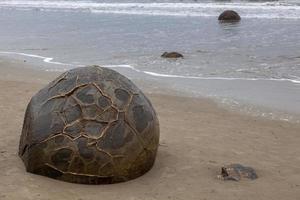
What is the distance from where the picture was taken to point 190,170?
5.26 meters

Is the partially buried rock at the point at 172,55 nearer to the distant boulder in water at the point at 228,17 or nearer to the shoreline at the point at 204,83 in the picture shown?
the shoreline at the point at 204,83

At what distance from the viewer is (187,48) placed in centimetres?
1377

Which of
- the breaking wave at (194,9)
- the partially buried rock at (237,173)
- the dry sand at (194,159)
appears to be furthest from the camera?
the breaking wave at (194,9)

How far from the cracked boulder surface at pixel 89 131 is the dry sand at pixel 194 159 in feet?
0.41

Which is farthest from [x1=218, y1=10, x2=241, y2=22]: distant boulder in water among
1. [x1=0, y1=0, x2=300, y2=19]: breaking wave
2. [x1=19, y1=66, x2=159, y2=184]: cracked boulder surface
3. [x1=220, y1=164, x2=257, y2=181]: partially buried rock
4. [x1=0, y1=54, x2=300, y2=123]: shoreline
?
[x1=19, y1=66, x2=159, y2=184]: cracked boulder surface

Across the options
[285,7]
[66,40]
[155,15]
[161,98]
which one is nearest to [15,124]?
[161,98]

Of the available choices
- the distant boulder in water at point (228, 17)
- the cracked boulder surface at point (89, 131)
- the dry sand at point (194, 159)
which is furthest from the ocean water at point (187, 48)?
the cracked boulder surface at point (89, 131)

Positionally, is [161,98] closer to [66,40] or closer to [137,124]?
[137,124]

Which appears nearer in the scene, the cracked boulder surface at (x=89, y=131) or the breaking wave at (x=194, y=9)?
the cracked boulder surface at (x=89, y=131)

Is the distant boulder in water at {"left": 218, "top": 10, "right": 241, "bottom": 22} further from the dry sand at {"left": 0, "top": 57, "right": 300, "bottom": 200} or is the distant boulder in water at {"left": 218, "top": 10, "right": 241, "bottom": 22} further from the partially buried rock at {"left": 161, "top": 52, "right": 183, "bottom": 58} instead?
the dry sand at {"left": 0, "top": 57, "right": 300, "bottom": 200}

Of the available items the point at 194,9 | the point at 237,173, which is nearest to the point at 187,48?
the point at 237,173

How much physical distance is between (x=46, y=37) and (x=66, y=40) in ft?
3.10

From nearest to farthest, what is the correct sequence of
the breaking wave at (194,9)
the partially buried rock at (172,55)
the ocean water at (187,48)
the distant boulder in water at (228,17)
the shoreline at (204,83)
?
1. the shoreline at (204,83)
2. the ocean water at (187,48)
3. the partially buried rock at (172,55)
4. the distant boulder in water at (228,17)
5. the breaking wave at (194,9)

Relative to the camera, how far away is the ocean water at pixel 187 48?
9.11 meters
